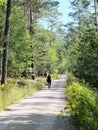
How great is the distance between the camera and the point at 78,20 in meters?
73.2

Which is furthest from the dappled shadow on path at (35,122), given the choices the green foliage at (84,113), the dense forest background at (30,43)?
the dense forest background at (30,43)

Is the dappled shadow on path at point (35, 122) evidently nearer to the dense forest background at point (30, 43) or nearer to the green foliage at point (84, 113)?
the green foliage at point (84, 113)

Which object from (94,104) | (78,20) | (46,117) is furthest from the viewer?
(78,20)

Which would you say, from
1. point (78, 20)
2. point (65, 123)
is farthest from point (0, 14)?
point (78, 20)

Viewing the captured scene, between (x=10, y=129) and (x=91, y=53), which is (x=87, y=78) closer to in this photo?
(x=91, y=53)

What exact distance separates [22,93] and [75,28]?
50662 millimetres

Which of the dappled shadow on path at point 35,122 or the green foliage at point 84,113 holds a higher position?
the green foliage at point 84,113

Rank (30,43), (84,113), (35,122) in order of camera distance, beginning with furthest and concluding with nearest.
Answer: (30,43), (35,122), (84,113)

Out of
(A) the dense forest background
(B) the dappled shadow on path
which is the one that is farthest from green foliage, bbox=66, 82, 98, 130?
(A) the dense forest background

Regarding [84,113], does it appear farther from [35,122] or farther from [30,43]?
[30,43]

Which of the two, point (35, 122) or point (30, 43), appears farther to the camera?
point (30, 43)

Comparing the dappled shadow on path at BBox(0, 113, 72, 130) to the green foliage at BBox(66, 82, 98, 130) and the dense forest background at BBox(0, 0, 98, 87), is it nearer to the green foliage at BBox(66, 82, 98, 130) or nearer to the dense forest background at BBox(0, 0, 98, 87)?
the green foliage at BBox(66, 82, 98, 130)

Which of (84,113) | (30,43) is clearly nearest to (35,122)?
(84,113)

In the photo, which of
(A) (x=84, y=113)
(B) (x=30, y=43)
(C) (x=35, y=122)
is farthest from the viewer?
(B) (x=30, y=43)
